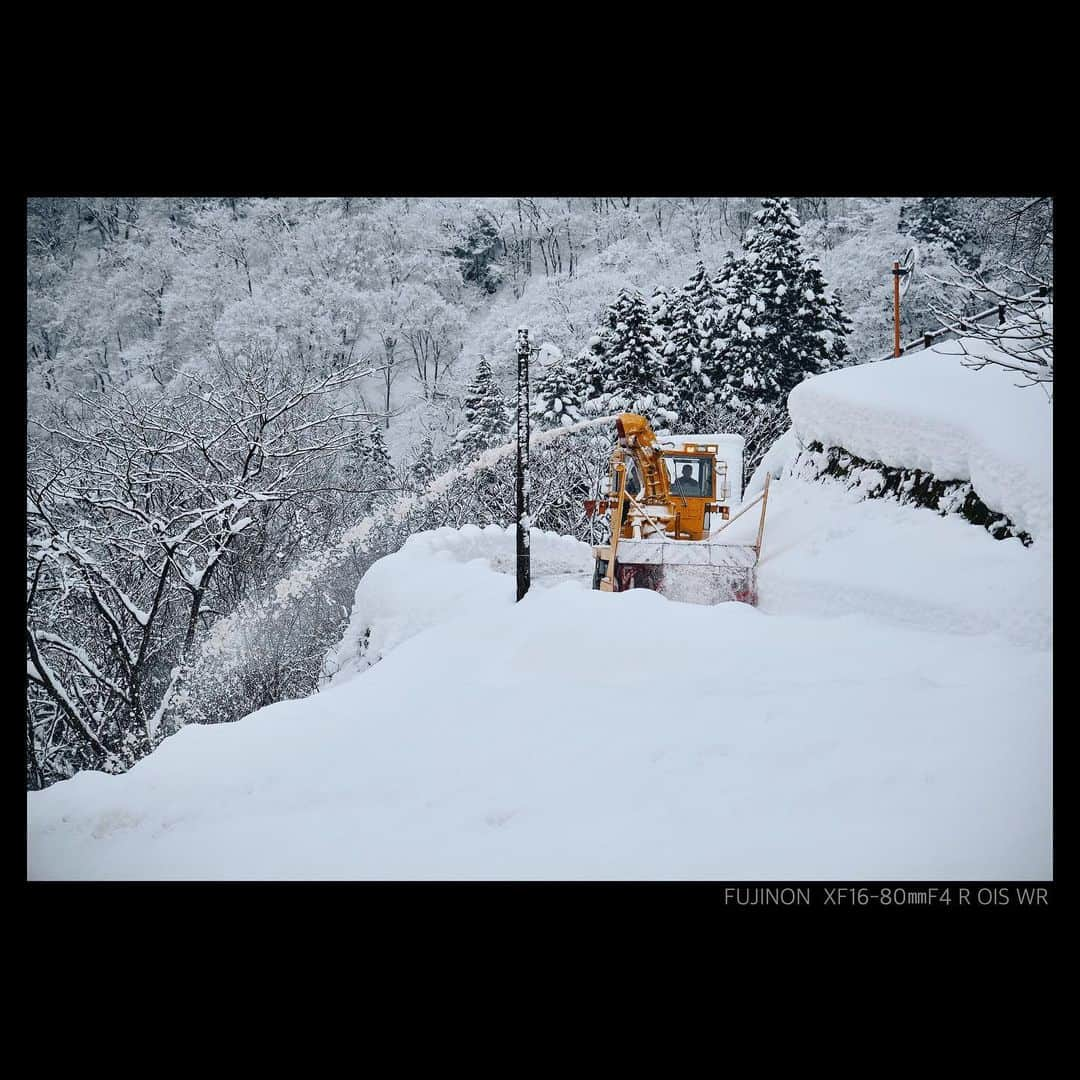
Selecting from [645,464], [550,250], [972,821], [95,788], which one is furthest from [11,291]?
[550,250]

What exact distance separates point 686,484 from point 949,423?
3.51 meters

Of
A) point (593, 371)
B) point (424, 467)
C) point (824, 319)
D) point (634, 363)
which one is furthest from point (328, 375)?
point (824, 319)

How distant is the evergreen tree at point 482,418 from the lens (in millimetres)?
17250

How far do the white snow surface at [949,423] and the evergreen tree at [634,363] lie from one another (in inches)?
285

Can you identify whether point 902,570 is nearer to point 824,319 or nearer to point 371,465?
point 824,319

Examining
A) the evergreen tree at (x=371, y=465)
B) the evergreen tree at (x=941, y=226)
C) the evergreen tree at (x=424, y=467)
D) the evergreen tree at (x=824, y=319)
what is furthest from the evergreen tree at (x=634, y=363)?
the evergreen tree at (x=371, y=465)

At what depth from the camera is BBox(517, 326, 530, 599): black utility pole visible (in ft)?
21.6

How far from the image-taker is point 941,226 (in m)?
10.5

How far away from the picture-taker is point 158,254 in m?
12.1

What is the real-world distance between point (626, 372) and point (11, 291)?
13848 mm

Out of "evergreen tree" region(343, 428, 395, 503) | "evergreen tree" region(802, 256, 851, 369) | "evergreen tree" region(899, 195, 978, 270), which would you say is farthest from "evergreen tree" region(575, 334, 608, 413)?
"evergreen tree" region(899, 195, 978, 270)

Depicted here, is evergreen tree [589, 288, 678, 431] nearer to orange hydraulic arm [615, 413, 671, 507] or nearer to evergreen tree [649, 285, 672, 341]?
evergreen tree [649, 285, 672, 341]

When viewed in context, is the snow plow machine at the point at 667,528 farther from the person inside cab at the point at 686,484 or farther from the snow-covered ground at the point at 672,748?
the snow-covered ground at the point at 672,748

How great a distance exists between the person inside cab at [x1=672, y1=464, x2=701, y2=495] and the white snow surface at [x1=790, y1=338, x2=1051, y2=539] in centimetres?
153
